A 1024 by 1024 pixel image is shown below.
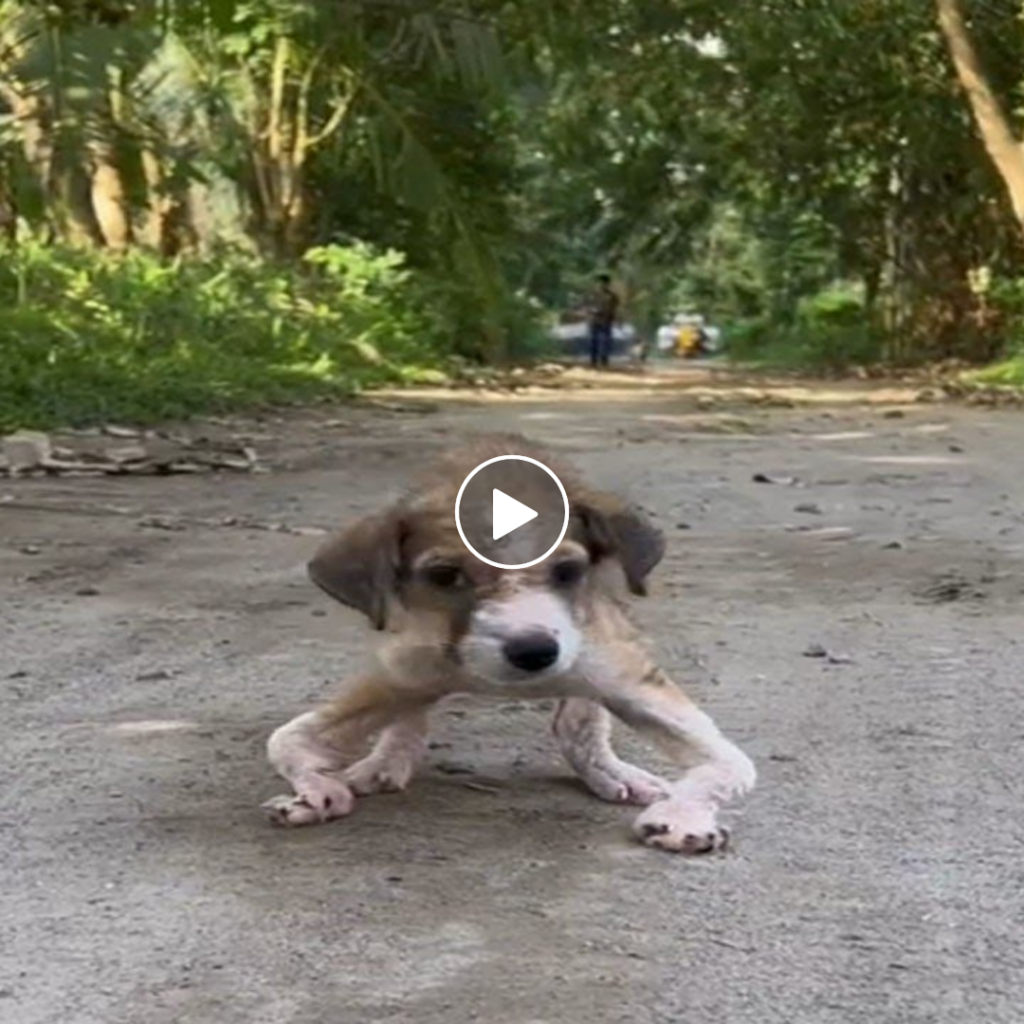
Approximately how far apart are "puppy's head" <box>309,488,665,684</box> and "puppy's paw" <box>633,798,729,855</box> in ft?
1.06

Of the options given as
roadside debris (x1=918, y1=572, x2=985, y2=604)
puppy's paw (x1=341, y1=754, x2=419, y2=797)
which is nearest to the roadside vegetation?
roadside debris (x1=918, y1=572, x2=985, y2=604)

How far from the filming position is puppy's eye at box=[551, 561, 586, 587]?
11.3 feet

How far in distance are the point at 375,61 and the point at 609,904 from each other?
7.66 metres

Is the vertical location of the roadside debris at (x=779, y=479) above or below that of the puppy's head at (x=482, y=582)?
below

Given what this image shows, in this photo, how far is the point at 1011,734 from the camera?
14.8ft

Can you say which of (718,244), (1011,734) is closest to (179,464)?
(1011,734)

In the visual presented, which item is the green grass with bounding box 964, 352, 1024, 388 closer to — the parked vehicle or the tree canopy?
the tree canopy

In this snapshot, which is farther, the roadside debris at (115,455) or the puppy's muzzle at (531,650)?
the roadside debris at (115,455)

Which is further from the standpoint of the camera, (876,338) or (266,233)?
(876,338)

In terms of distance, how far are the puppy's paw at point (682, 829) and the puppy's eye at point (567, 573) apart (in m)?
0.40

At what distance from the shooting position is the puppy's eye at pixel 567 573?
344 centimetres

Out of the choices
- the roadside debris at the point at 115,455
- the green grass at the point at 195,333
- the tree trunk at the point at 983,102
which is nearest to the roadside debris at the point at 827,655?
the roadside debris at the point at 115,455

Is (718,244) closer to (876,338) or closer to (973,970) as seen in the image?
(876,338)

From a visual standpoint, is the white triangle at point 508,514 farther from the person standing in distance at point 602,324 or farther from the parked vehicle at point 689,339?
the parked vehicle at point 689,339
